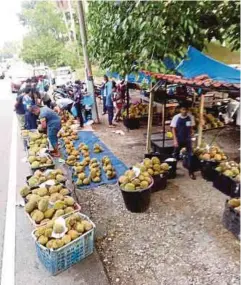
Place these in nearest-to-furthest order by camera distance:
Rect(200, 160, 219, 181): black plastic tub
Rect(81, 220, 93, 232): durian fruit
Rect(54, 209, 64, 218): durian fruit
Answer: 1. Rect(81, 220, 93, 232): durian fruit
2. Rect(54, 209, 64, 218): durian fruit
3. Rect(200, 160, 219, 181): black plastic tub

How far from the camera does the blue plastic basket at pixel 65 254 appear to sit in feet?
11.9

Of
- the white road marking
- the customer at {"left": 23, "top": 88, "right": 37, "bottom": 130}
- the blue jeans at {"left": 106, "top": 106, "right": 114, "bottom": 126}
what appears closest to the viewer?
the white road marking

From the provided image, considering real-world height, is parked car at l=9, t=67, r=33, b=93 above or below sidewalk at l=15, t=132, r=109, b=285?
above

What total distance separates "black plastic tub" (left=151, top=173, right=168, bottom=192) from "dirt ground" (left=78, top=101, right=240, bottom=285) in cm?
11

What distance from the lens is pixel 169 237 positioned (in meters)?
4.38

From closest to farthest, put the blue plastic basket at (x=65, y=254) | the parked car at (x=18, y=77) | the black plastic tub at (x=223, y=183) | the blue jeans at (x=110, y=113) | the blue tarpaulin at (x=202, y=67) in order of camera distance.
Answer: the blue plastic basket at (x=65, y=254)
the black plastic tub at (x=223, y=183)
the blue tarpaulin at (x=202, y=67)
the blue jeans at (x=110, y=113)
the parked car at (x=18, y=77)

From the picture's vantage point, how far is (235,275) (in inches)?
141


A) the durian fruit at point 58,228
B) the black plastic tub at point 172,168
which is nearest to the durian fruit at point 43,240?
the durian fruit at point 58,228

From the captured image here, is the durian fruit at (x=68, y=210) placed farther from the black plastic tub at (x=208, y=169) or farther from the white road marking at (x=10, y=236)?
the black plastic tub at (x=208, y=169)

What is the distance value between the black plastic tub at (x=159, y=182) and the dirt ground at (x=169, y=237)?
0.36 feet

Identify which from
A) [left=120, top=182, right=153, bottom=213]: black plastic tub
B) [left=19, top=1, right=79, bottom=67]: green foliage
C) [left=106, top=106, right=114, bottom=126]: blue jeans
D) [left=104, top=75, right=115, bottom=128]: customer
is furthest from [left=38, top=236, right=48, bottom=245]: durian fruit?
[left=19, top=1, right=79, bottom=67]: green foliage

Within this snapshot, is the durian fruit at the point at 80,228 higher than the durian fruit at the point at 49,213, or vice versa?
the durian fruit at the point at 49,213

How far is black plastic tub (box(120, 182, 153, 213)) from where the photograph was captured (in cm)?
493

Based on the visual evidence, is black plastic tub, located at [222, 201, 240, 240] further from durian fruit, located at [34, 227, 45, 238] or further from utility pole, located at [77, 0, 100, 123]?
utility pole, located at [77, 0, 100, 123]
